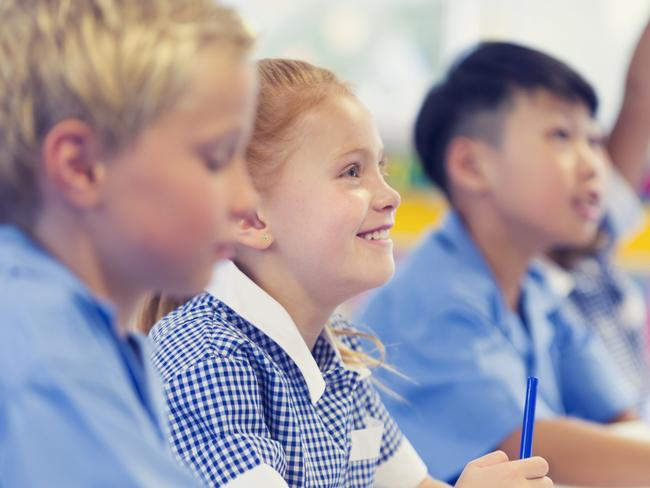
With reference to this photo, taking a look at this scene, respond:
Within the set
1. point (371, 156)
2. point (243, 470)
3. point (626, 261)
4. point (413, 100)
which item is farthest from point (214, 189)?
point (413, 100)

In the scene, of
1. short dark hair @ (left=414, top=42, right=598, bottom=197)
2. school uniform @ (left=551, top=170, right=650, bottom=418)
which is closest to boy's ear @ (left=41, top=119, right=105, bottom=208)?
short dark hair @ (left=414, top=42, right=598, bottom=197)

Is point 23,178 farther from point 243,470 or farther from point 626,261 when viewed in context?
point 626,261

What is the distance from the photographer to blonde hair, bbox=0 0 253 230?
452mm

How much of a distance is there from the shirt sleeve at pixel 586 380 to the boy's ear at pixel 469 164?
0.21 metres

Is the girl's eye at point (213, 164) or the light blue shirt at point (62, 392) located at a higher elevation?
the girl's eye at point (213, 164)

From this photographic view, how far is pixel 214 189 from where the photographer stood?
1.55 ft

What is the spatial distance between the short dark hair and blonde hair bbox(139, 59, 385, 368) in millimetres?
492

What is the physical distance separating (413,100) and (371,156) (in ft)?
6.73

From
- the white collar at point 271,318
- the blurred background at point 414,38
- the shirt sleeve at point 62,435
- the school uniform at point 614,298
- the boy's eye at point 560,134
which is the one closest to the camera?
the shirt sleeve at point 62,435

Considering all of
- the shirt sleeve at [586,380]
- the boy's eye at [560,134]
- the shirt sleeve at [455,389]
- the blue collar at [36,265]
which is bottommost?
the shirt sleeve at [586,380]

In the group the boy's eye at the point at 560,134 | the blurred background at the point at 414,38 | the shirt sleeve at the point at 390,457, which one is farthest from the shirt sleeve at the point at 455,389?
the blurred background at the point at 414,38

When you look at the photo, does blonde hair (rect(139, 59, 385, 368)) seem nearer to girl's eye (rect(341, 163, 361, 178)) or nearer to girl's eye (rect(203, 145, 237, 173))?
girl's eye (rect(341, 163, 361, 178))

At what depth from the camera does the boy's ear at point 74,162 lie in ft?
1.49

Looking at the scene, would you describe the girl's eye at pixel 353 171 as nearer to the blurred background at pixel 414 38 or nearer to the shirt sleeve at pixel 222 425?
the shirt sleeve at pixel 222 425
